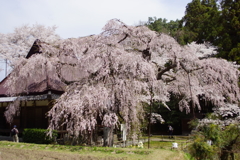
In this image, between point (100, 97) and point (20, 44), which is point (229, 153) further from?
point (20, 44)

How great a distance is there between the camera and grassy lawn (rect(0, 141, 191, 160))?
6965 millimetres

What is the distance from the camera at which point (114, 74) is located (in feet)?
32.0

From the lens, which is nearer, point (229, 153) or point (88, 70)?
point (229, 153)

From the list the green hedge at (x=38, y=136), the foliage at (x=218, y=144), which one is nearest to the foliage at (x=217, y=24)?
the foliage at (x=218, y=144)

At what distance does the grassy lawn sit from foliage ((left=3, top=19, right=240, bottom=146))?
32.5 inches

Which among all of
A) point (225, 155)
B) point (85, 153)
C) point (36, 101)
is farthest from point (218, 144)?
point (36, 101)

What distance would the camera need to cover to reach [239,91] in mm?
12289

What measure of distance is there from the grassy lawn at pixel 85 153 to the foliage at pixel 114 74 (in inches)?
32.5

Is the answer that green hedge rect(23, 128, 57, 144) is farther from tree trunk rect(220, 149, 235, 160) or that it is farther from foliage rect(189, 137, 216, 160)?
tree trunk rect(220, 149, 235, 160)

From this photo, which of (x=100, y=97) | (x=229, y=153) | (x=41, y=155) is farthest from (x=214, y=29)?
(x=41, y=155)

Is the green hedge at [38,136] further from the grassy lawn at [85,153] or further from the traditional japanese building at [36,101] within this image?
the grassy lawn at [85,153]

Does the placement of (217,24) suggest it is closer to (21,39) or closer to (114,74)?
(114,74)

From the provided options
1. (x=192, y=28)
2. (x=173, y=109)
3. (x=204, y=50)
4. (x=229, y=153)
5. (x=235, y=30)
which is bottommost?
(x=229, y=153)

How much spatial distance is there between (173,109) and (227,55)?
7040mm
